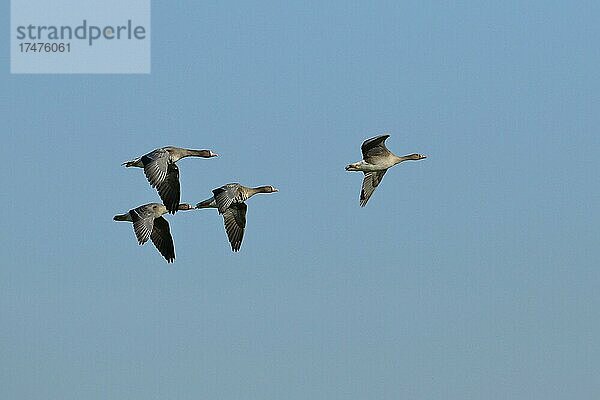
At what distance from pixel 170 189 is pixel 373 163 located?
11.7 meters

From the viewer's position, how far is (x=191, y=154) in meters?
76.6

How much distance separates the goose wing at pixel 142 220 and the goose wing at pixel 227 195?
3.09 meters

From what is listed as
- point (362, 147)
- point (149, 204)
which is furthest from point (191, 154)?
point (362, 147)

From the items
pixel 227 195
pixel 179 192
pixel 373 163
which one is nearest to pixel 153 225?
pixel 227 195

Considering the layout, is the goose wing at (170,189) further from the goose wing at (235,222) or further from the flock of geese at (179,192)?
the goose wing at (235,222)

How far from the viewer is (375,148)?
3135 inches

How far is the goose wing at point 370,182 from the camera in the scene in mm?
81125

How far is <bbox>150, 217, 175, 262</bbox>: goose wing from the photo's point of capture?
79.7 meters

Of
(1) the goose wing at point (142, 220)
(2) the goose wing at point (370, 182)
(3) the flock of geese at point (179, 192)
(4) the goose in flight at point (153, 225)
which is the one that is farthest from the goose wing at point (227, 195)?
(2) the goose wing at point (370, 182)

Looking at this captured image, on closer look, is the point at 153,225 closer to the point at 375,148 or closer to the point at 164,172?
the point at 164,172

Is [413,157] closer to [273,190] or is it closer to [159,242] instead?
[273,190]

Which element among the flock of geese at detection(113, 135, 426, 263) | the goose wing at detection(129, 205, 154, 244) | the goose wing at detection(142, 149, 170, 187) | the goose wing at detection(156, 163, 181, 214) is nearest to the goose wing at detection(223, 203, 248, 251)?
the flock of geese at detection(113, 135, 426, 263)

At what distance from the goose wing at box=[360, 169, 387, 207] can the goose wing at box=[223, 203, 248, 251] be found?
550 cm

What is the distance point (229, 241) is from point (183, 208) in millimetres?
2616
